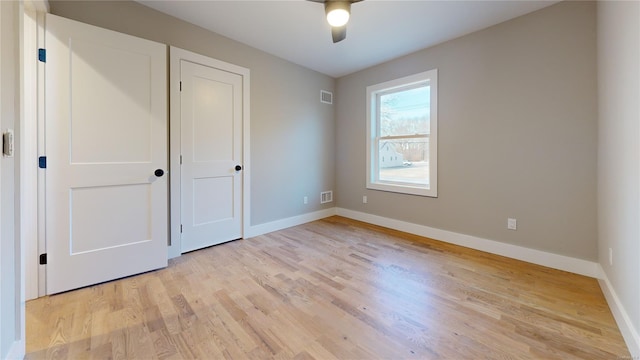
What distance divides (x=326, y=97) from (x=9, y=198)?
3911 mm

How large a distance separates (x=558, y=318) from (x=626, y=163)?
3.56 ft

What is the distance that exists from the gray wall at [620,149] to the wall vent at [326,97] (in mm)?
3213

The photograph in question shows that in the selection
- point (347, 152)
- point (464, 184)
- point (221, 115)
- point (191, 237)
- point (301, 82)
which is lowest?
point (191, 237)

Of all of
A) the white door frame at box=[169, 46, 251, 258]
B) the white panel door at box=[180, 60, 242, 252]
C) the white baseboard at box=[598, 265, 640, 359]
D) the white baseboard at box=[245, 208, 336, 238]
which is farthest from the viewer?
the white baseboard at box=[245, 208, 336, 238]

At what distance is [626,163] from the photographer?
1.54 metres

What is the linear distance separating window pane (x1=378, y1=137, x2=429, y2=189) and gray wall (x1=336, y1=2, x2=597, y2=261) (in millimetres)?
263

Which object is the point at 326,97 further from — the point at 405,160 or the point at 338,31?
the point at 338,31

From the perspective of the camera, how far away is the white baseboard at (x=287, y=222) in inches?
137

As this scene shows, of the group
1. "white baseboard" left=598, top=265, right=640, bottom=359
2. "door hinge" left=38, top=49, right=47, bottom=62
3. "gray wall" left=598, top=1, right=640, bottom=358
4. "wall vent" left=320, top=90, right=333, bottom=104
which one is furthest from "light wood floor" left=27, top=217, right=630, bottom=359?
"wall vent" left=320, top=90, right=333, bottom=104

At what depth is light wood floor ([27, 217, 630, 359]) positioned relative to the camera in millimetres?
1426

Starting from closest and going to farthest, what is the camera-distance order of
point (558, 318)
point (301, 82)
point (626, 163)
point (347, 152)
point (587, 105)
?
point (626, 163), point (558, 318), point (587, 105), point (301, 82), point (347, 152)

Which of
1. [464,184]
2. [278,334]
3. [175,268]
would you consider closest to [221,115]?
[175,268]

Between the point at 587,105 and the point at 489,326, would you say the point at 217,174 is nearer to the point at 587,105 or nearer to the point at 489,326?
the point at 489,326

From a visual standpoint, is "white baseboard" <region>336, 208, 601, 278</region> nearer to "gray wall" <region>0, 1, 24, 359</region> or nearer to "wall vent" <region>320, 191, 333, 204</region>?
"wall vent" <region>320, 191, 333, 204</region>
